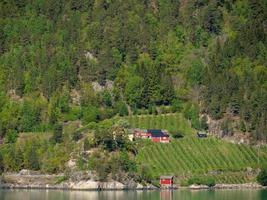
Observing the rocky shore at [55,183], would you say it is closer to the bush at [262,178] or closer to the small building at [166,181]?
the small building at [166,181]

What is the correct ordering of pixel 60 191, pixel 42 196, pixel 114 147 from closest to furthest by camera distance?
pixel 42 196, pixel 60 191, pixel 114 147

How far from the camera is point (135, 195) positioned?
17212 centimetres

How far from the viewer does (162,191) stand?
184875mm

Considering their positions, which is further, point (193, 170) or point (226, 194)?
point (193, 170)

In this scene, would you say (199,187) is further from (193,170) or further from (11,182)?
(11,182)

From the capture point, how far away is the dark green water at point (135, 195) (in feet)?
539

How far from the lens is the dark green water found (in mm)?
164375

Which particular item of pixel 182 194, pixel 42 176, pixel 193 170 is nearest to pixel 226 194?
pixel 182 194

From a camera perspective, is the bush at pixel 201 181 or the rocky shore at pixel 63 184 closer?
the rocky shore at pixel 63 184

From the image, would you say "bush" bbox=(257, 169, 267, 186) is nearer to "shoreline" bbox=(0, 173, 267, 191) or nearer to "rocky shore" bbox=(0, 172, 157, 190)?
"shoreline" bbox=(0, 173, 267, 191)

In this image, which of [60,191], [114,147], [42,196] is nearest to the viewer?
[42,196]

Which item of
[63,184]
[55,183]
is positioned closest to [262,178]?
[63,184]

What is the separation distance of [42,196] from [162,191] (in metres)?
24.8

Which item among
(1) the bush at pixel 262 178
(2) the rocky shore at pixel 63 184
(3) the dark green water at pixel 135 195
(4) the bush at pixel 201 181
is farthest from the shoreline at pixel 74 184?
(3) the dark green water at pixel 135 195
